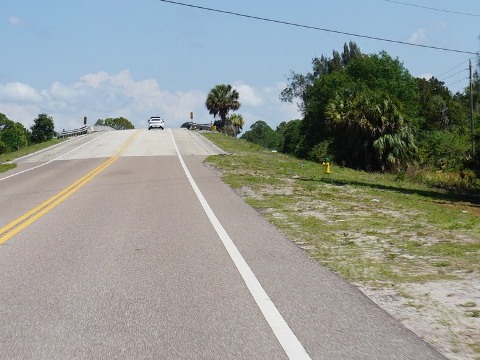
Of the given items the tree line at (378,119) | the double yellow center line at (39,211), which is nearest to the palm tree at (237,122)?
the tree line at (378,119)

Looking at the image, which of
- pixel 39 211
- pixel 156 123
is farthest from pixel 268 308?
pixel 156 123

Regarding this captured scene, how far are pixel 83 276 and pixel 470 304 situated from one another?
446 cm

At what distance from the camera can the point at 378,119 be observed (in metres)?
43.4

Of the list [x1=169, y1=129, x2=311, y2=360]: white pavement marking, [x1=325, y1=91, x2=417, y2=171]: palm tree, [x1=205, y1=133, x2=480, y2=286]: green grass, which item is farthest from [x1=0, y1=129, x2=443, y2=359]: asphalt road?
[x1=325, y1=91, x2=417, y2=171]: palm tree

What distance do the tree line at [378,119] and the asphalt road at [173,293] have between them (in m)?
24.6

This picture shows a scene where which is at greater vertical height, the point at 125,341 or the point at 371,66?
the point at 371,66

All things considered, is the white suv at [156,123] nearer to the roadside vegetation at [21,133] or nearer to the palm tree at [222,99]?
the palm tree at [222,99]

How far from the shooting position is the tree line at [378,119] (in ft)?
141

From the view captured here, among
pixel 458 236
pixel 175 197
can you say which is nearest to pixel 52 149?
pixel 175 197

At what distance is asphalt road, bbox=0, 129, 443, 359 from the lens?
4.95 m

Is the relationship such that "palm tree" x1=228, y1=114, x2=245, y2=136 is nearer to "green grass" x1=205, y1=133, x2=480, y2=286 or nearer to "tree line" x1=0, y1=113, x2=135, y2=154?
"tree line" x1=0, y1=113, x2=135, y2=154

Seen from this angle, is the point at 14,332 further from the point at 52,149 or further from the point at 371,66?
the point at 371,66

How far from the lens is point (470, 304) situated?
6.16 meters

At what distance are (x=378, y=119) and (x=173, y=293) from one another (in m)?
38.7
